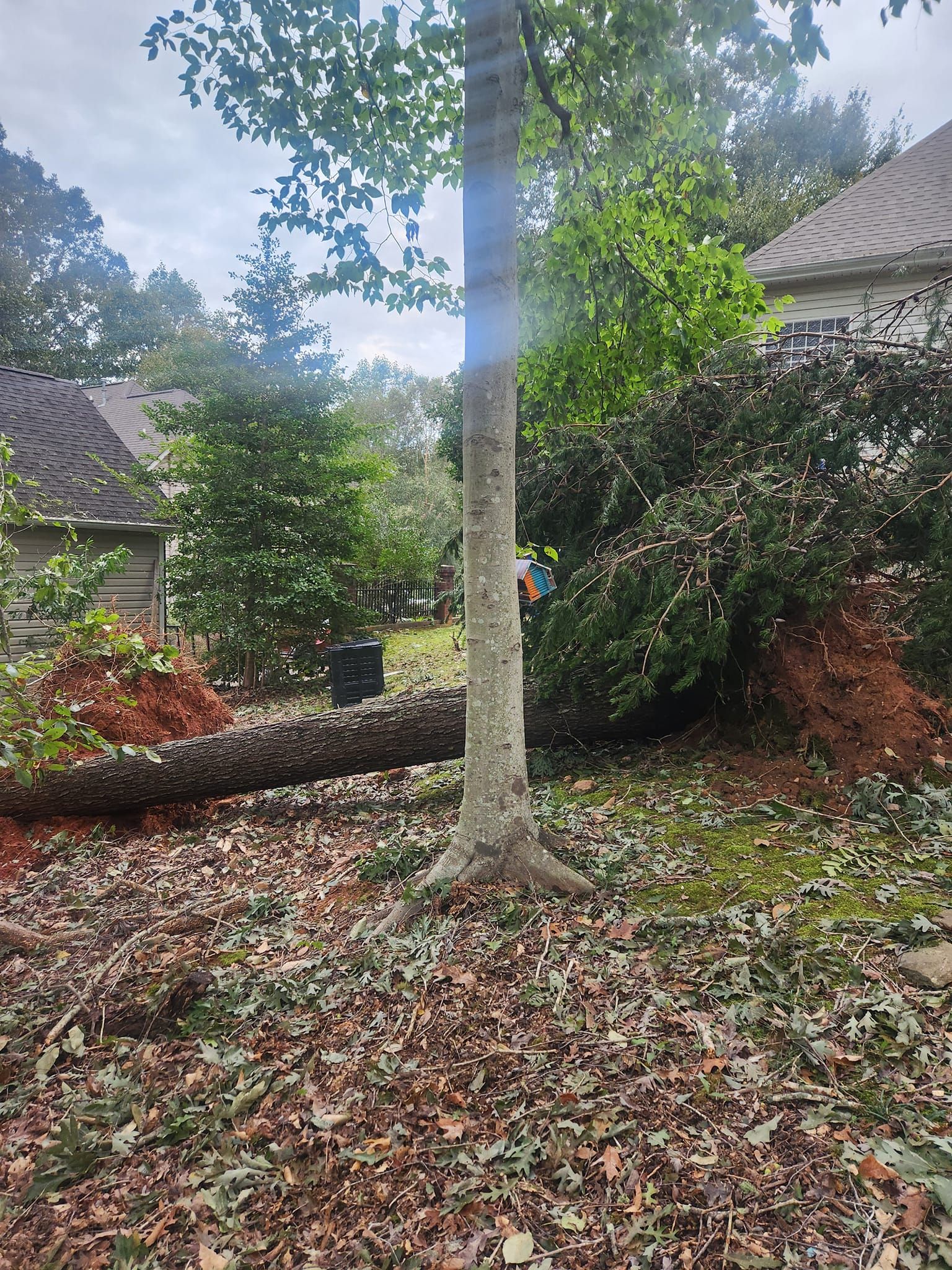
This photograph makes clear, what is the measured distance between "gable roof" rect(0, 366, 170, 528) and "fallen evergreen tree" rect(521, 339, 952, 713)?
8.94 meters

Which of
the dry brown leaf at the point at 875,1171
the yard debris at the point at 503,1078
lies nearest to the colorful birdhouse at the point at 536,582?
the yard debris at the point at 503,1078

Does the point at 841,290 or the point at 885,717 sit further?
the point at 841,290

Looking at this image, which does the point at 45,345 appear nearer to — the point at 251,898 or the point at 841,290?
the point at 841,290

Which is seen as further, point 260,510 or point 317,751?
point 260,510

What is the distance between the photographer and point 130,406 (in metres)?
24.3

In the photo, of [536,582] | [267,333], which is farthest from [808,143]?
[536,582]

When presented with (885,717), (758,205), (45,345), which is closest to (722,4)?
(885,717)

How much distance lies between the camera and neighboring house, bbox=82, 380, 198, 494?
71.3ft

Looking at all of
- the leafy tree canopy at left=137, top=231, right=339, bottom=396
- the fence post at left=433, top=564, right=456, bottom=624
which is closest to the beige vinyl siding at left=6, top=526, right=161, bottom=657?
the leafy tree canopy at left=137, top=231, right=339, bottom=396

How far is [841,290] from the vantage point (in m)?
10.6

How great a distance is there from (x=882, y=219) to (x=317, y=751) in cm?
1220

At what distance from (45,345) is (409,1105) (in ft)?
121

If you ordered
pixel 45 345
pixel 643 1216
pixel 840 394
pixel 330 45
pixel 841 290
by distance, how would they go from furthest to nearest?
pixel 45 345
pixel 841 290
pixel 840 394
pixel 330 45
pixel 643 1216

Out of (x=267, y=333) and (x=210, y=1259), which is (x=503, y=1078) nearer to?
(x=210, y=1259)
